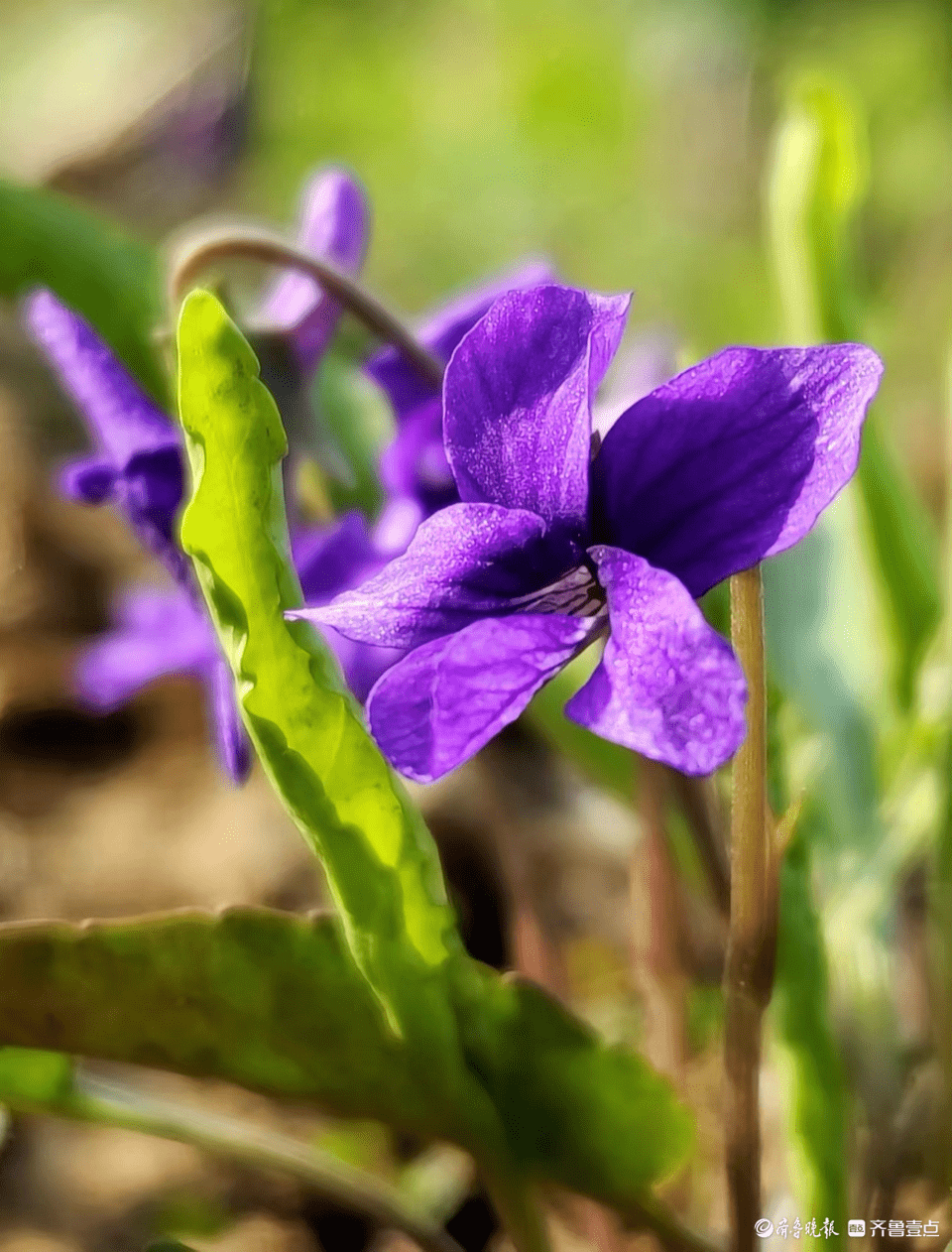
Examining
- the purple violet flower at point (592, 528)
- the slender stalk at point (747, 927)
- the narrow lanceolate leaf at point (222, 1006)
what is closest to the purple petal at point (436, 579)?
the purple violet flower at point (592, 528)

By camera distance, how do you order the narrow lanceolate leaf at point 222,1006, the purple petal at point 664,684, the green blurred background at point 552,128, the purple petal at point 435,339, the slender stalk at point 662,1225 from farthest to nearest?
1. the green blurred background at point 552,128
2. the purple petal at point 435,339
3. the slender stalk at point 662,1225
4. the narrow lanceolate leaf at point 222,1006
5. the purple petal at point 664,684

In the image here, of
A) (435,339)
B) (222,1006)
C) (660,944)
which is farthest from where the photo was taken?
(660,944)

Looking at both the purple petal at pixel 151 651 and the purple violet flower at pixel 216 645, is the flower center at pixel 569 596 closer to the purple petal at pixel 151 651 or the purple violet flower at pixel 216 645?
the purple violet flower at pixel 216 645

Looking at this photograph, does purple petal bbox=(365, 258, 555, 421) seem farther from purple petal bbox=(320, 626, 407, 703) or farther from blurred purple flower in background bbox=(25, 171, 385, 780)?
purple petal bbox=(320, 626, 407, 703)

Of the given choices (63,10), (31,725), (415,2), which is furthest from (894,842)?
(63,10)

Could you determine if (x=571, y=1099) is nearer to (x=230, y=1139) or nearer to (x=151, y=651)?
(x=230, y=1139)

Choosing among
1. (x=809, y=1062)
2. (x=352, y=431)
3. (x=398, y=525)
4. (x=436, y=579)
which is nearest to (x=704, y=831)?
(x=809, y=1062)
